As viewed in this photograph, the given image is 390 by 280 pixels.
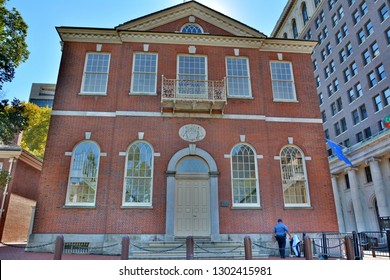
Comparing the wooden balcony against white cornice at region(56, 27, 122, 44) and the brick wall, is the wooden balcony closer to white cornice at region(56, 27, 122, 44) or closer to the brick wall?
the brick wall

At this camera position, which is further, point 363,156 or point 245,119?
point 363,156

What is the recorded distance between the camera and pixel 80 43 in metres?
15.9

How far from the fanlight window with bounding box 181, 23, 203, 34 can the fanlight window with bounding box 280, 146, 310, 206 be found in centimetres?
862

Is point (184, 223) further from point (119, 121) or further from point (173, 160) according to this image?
point (119, 121)

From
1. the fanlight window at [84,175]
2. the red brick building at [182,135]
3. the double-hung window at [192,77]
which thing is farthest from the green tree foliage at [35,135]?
the double-hung window at [192,77]

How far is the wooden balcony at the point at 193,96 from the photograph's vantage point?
14273 mm

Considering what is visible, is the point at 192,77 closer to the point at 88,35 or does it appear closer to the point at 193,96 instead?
the point at 193,96

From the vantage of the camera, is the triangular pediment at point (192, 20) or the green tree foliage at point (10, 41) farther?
the triangular pediment at point (192, 20)

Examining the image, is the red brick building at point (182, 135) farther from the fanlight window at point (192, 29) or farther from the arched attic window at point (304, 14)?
the arched attic window at point (304, 14)

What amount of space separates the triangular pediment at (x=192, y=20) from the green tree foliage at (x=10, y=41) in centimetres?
568

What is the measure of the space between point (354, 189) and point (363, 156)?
4334mm

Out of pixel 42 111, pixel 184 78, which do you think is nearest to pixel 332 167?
pixel 184 78

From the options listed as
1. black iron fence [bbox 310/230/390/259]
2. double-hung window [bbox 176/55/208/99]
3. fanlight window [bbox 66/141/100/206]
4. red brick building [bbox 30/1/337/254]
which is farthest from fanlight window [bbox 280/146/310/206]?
fanlight window [bbox 66/141/100/206]

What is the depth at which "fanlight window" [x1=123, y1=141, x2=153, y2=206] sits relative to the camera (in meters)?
13.4
